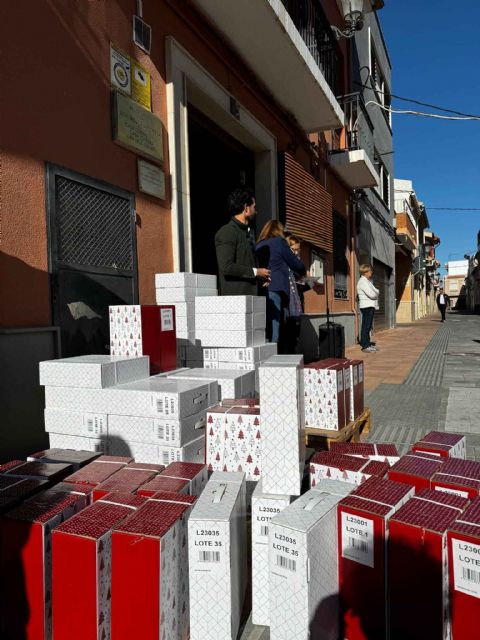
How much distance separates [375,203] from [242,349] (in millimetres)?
15318

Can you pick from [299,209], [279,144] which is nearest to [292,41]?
[279,144]

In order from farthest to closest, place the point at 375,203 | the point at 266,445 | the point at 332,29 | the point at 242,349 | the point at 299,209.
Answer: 1. the point at 375,203
2. the point at 332,29
3. the point at 299,209
4. the point at 242,349
5. the point at 266,445

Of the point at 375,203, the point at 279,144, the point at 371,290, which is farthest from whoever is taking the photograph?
the point at 375,203

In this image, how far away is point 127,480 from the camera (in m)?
1.93

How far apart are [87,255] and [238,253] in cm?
160

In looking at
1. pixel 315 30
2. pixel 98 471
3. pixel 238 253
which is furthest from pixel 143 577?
pixel 315 30

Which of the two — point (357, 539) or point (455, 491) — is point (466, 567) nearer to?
point (357, 539)

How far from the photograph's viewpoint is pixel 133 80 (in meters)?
4.24

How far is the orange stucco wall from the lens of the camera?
9.89 ft

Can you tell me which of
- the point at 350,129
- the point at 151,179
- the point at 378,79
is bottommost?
the point at 151,179

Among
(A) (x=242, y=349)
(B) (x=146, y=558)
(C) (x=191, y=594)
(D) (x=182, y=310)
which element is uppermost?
(D) (x=182, y=310)

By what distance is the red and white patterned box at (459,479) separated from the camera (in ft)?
5.91

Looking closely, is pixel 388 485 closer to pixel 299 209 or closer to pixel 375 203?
pixel 299 209

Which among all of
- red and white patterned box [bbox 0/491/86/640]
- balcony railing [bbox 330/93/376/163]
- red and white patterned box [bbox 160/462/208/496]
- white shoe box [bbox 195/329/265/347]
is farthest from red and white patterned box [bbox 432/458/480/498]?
balcony railing [bbox 330/93/376/163]
